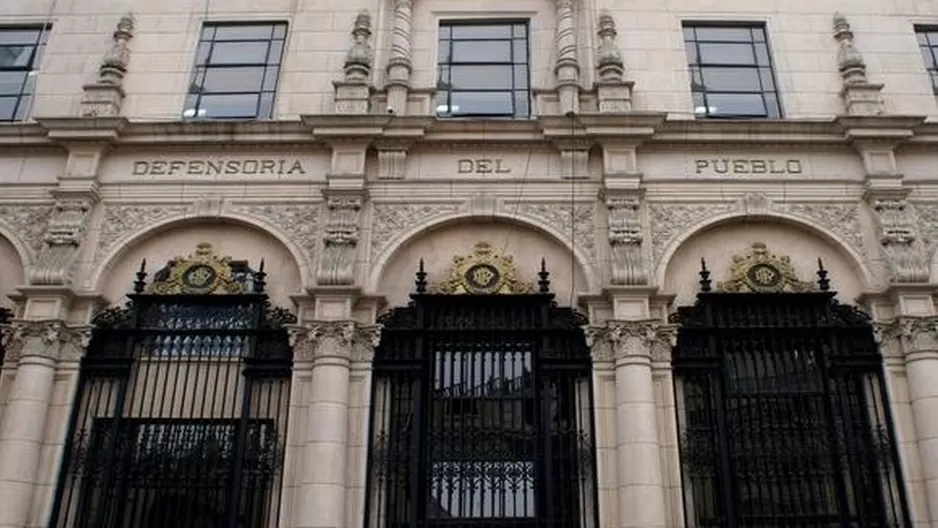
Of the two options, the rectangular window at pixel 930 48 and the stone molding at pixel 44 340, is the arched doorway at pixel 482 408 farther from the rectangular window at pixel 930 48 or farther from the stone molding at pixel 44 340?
the rectangular window at pixel 930 48

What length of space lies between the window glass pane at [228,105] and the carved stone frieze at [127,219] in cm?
219

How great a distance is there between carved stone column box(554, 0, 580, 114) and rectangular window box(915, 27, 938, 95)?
6.50m

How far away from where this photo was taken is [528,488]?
11.6 meters

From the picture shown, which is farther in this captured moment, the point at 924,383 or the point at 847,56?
the point at 847,56

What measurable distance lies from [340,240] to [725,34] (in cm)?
840

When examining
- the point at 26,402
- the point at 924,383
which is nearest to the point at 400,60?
the point at 26,402

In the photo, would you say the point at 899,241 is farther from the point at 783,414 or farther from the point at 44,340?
the point at 44,340

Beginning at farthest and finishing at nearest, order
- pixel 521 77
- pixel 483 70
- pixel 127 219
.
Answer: pixel 483 70 → pixel 521 77 → pixel 127 219

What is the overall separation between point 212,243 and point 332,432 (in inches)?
160

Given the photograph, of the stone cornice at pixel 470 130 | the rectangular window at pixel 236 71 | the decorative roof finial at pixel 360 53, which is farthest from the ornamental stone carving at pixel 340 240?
the rectangular window at pixel 236 71

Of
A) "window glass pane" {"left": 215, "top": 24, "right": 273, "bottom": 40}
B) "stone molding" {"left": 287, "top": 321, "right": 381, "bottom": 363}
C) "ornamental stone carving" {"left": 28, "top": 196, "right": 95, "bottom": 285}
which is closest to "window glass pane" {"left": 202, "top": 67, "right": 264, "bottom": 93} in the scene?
"window glass pane" {"left": 215, "top": 24, "right": 273, "bottom": 40}

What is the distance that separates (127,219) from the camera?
43.9 feet

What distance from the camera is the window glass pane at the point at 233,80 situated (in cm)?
1504

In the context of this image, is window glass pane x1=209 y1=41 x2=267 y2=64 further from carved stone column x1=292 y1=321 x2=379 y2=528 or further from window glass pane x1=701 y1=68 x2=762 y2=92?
window glass pane x1=701 y1=68 x2=762 y2=92
